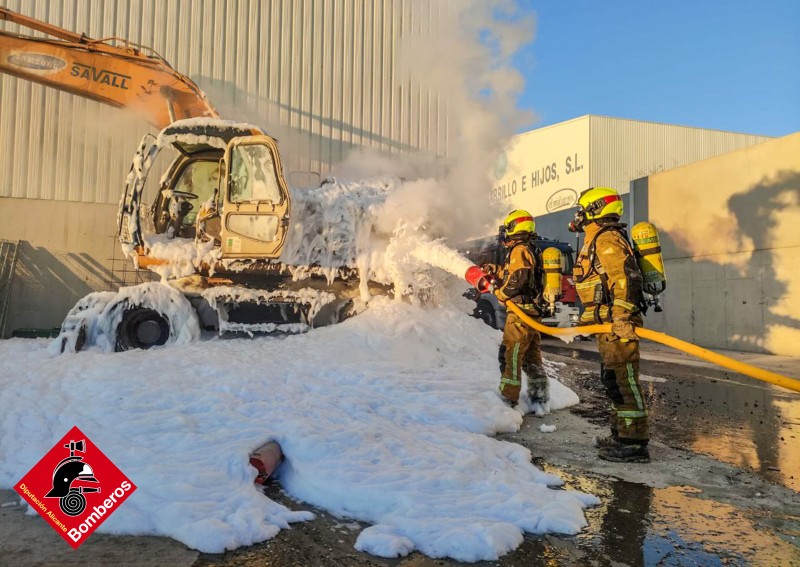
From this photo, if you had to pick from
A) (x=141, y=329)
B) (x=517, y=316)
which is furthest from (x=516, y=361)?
(x=141, y=329)

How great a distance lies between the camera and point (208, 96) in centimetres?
1270

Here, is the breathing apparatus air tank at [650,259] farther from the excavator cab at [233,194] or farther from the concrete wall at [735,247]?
the concrete wall at [735,247]

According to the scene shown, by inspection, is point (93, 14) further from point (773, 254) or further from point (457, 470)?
point (773, 254)

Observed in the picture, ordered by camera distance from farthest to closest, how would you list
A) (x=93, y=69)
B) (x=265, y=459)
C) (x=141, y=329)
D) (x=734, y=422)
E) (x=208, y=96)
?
(x=208, y=96), (x=93, y=69), (x=141, y=329), (x=734, y=422), (x=265, y=459)

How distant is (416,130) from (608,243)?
10.5 metres

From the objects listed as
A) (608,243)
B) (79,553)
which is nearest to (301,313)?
(608,243)

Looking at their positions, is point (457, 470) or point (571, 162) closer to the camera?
point (457, 470)

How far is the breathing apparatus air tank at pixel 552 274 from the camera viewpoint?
5188 mm

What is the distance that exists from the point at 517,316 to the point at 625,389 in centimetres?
136

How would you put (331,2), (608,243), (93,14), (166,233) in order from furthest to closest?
(331,2) → (93,14) → (166,233) → (608,243)

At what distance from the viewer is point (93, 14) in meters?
12.2

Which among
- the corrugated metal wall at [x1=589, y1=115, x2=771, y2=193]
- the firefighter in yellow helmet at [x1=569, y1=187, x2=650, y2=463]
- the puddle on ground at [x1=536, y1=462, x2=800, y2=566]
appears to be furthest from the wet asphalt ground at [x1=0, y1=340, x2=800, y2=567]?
the corrugated metal wall at [x1=589, y1=115, x2=771, y2=193]

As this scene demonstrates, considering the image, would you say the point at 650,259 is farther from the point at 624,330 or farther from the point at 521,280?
the point at 521,280

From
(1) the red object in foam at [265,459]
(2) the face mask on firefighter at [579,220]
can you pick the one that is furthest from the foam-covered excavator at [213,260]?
(1) the red object in foam at [265,459]
